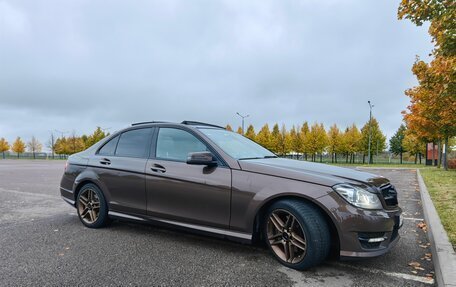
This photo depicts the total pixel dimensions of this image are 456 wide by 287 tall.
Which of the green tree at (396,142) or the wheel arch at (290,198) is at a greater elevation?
the green tree at (396,142)

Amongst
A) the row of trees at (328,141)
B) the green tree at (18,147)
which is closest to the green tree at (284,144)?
the row of trees at (328,141)

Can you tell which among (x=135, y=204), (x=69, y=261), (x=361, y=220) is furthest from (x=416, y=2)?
(x=69, y=261)

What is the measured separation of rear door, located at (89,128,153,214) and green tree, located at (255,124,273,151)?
55605 millimetres

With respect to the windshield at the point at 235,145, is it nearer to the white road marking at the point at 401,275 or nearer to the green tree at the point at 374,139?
the white road marking at the point at 401,275

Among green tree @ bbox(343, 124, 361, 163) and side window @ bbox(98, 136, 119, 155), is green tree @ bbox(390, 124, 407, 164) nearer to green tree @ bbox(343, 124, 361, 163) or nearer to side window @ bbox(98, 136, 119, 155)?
green tree @ bbox(343, 124, 361, 163)

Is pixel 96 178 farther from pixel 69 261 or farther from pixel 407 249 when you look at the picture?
pixel 407 249

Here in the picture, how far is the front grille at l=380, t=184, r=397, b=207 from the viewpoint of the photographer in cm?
340

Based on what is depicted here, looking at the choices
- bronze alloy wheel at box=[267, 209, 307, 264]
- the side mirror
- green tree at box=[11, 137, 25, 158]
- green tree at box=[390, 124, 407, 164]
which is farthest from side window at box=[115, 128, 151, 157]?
green tree at box=[11, 137, 25, 158]

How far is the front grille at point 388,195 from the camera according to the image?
3.40m

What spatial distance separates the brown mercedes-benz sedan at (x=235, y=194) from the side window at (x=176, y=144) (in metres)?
0.01

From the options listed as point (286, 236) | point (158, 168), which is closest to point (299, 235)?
point (286, 236)

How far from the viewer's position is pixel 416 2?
6.96 meters

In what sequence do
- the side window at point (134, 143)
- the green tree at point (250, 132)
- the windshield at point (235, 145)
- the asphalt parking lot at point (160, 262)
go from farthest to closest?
the green tree at point (250, 132) < the side window at point (134, 143) < the windshield at point (235, 145) < the asphalt parking lot at point (160, 262)

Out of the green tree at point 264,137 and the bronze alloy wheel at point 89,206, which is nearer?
the bronze alloy wheel at point 89,206
